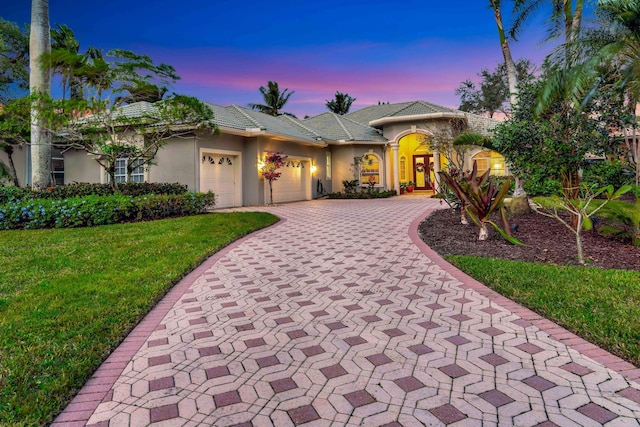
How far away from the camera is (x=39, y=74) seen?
1168cm

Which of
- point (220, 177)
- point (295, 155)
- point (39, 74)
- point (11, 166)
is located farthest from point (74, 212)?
point (295, 155)

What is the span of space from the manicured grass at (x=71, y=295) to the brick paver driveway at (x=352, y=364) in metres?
0.21

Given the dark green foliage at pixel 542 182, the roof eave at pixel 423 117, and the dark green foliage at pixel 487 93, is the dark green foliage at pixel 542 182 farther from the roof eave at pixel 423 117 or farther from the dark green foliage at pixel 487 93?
the dark green foliage at pixel 487 93

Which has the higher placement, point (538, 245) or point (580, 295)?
point (538, 245)

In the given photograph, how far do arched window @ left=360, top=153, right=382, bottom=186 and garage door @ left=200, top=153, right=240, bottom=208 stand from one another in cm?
831

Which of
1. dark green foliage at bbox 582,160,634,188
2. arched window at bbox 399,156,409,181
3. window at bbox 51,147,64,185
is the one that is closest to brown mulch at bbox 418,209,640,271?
dark green foliage at bbox 582,160,634,188

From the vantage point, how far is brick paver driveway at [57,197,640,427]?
2209 millimetres

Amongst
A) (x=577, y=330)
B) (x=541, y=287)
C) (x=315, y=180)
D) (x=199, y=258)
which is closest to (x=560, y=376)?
(x=577, y=330)

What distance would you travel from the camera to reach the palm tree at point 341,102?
130 ft

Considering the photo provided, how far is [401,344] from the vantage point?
10.2 feet

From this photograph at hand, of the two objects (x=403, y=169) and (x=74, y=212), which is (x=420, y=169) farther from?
(x=74, y=212)

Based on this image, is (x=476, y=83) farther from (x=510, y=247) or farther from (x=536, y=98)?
(x=510, y=247)

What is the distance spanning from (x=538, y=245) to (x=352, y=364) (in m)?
5.59

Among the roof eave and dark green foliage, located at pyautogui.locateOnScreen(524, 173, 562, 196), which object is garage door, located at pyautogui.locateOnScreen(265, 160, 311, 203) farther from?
A: dark green foliage, located at pyautogui.locateOnScreen(524, 173, 562, 196)
